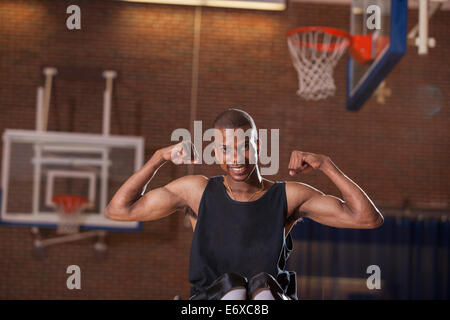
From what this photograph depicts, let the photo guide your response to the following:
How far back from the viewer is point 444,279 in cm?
680

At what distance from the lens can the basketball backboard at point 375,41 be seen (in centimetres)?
372

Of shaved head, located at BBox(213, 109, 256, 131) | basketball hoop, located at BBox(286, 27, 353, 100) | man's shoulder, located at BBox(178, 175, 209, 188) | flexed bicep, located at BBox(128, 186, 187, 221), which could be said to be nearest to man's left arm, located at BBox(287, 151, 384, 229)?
shaved head, located at BBox(213, 109, 256, 131)

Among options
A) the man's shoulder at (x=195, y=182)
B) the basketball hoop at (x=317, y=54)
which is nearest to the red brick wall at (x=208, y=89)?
the basketball hoop at (x=317, y=54)

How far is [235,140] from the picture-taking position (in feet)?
7.51

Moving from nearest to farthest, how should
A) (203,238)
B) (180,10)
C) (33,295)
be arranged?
(203,238)
(33,295)
(180,10)

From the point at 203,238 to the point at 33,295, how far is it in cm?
→ 509

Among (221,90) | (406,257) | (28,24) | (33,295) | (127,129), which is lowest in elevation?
(33,295)

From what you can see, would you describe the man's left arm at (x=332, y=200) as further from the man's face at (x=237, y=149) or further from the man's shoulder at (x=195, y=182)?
the man's shoulder at (x=195, y=182)

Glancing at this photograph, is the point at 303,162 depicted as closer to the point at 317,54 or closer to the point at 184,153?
the point at 184,153

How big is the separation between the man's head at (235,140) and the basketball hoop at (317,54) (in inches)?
116

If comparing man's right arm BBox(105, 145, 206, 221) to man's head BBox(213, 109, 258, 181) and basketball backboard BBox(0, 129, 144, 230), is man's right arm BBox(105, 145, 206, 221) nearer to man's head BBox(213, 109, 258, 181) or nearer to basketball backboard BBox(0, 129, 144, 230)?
man's head BBox(213, 109, 258, 181)

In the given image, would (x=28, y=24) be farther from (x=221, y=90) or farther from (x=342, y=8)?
(x=342, y=8)

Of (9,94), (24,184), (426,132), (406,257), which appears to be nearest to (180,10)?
(9,94)

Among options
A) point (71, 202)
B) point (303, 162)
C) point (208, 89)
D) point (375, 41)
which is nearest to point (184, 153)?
point (303, 162)
